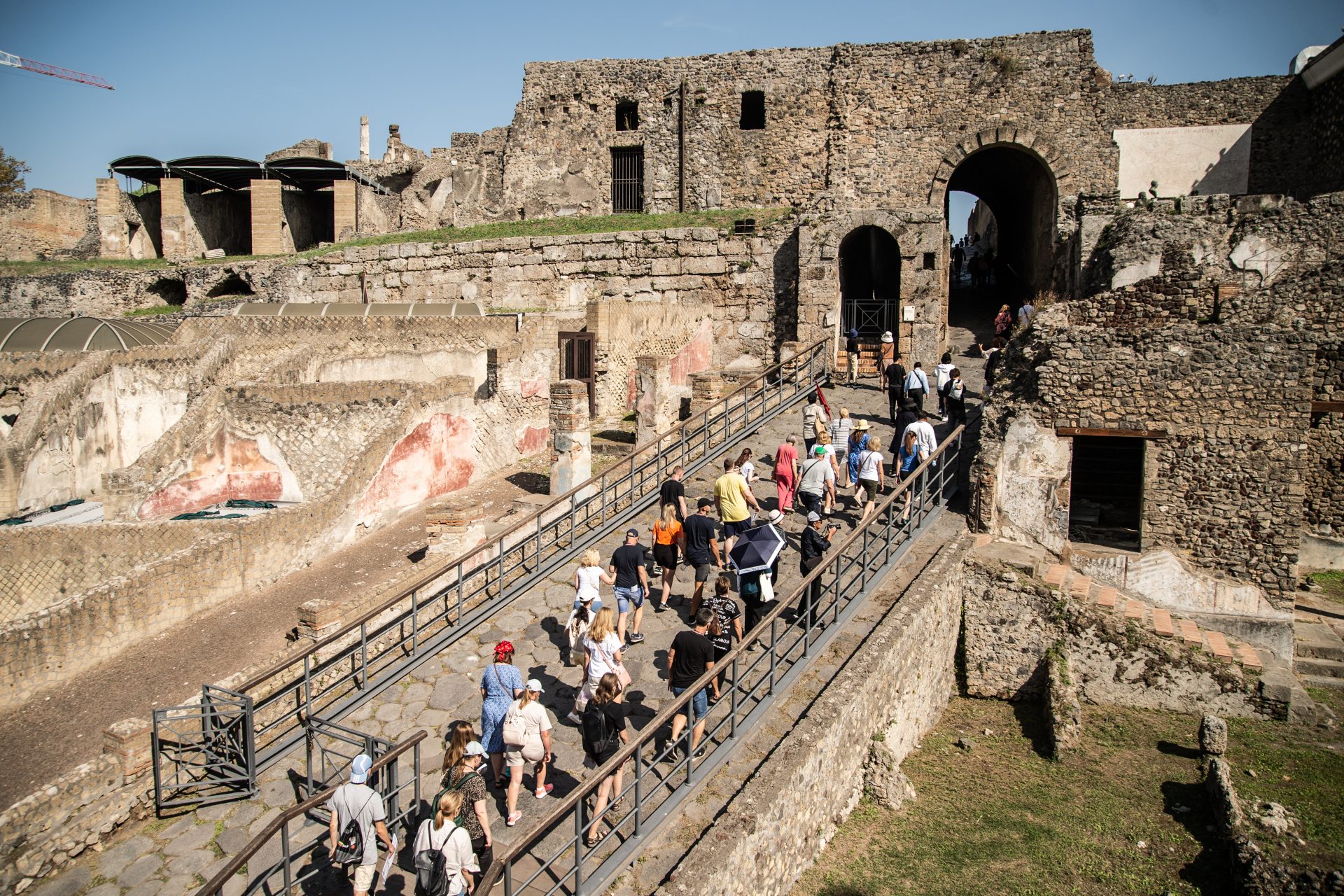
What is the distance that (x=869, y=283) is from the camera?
23.1 meters

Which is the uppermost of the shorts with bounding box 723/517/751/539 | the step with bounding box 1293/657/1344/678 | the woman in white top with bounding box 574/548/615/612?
the shorts with bounding box 723/517/751/539

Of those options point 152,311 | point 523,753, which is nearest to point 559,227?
point 152,311

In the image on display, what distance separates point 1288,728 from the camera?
29.2 ft

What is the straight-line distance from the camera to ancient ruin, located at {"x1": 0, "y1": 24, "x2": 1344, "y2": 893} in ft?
30.4

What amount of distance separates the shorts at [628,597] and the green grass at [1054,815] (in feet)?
8.73

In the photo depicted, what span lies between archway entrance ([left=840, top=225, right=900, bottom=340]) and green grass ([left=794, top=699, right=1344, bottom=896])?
952 cm

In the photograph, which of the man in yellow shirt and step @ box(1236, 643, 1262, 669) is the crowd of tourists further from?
step @ box(1236, 643, 1262, 669)

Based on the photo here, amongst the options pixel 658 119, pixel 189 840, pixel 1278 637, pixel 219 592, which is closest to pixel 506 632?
pixel 189 840

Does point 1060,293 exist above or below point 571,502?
above

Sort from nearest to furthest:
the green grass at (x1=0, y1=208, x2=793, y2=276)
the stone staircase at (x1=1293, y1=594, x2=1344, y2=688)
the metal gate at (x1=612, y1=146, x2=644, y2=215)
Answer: the stone staircase at (x1=1293, y1=594, x2=1344, y2=688), the green grass at (x1=0, y1=208, x2=793, y2=276), the metal gate at (x1=612, y1=146, x2=644, y2=215)

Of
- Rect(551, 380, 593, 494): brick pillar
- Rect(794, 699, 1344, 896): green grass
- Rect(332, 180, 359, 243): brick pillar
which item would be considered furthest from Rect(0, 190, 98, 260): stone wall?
Rect(794, 699, 1344, 896): green grass

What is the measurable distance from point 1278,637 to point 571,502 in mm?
8428

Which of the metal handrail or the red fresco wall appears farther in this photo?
the red fresco wall

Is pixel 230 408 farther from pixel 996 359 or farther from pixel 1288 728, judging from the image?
pixel 1288 728
